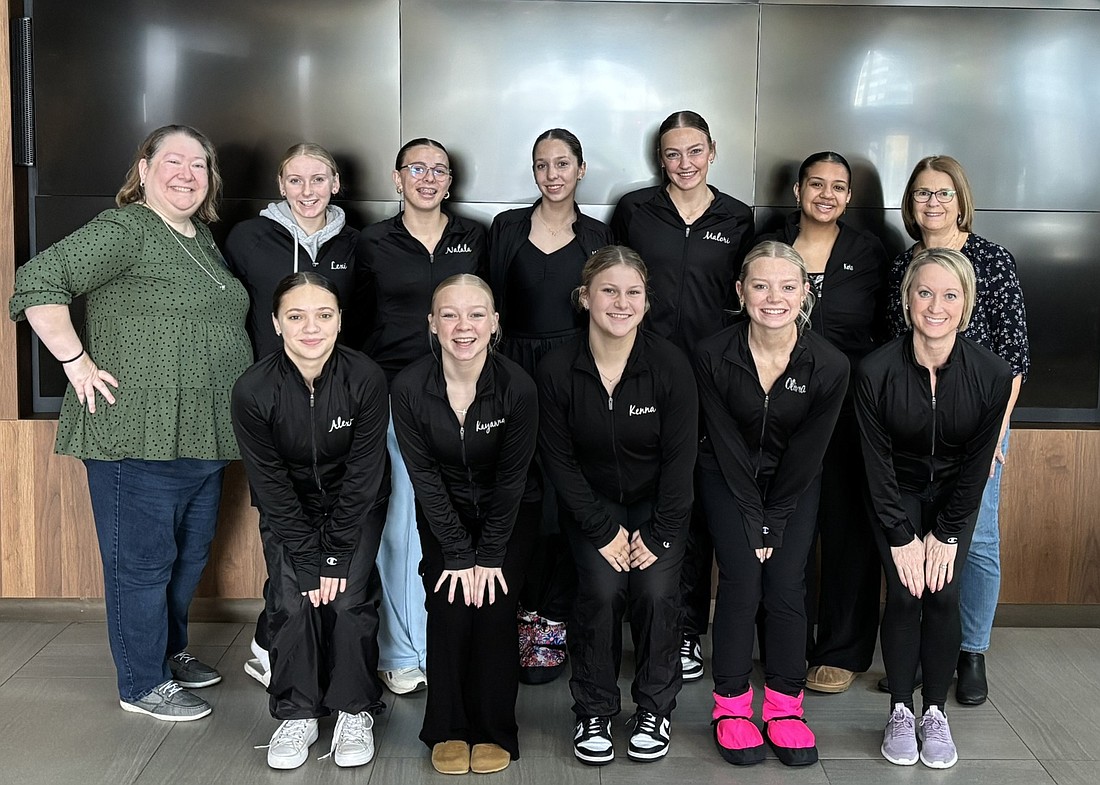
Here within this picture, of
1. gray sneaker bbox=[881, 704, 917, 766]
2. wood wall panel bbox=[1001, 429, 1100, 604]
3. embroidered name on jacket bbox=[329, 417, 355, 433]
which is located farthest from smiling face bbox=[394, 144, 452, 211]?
wood wall panel bbox=[1001, 429, 1100, 604]

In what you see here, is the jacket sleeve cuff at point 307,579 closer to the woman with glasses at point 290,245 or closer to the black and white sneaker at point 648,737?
the woman with glasses at point 290,245

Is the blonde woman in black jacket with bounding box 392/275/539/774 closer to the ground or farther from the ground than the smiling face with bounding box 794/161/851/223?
closer to the ground

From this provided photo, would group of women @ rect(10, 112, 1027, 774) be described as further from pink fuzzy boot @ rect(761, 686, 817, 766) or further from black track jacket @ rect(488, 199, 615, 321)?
black track jacket @ rect(488, 199, 615, 321)

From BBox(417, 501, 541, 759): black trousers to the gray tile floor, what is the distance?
12 cm

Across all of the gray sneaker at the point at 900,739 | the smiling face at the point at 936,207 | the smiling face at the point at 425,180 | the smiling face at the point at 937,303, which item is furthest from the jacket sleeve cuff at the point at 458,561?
the smiling face at the point at 936,207

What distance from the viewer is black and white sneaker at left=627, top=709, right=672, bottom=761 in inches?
114

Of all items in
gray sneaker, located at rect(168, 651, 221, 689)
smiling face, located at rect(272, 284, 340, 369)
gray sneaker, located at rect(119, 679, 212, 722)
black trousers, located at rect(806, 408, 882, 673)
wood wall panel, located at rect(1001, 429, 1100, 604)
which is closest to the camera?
smiling face, located at rect(272, 284, 340, 369)

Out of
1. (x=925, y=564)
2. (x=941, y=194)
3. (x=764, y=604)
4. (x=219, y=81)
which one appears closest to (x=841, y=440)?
(x=925, y=564)

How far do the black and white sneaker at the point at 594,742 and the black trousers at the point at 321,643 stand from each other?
595 mm

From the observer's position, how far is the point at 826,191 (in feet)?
11.3

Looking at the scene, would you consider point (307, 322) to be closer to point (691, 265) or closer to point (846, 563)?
point (691, 265)

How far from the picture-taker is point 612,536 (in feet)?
9.73

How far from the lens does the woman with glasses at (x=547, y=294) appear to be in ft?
11.3

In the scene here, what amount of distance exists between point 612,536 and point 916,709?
3.82 feet
